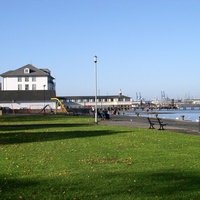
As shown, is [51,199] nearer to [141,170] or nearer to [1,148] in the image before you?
[141,170]

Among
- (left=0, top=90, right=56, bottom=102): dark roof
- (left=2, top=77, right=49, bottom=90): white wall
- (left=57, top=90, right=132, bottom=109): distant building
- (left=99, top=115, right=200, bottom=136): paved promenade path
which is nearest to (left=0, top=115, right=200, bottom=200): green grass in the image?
(left=99, top=115, right=200, bottom=136): paved promenade path

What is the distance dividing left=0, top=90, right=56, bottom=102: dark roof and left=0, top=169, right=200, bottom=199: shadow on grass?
325 ft

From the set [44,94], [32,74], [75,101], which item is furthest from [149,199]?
[75,101]

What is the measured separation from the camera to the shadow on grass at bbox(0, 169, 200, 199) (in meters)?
8.26

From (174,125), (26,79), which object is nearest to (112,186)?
(174,125)

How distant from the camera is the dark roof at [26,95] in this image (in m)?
110

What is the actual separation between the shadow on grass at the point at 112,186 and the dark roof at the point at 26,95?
99.1 m

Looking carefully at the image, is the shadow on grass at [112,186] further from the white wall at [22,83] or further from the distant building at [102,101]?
the distant building at [102,101]

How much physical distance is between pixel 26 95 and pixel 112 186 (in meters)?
105

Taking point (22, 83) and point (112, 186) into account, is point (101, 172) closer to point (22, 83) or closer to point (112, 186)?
point (112, 186)

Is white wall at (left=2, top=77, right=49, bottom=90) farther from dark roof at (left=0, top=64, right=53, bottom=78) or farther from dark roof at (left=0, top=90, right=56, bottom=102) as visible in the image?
dark roof at (left=0, top=90, right=56, bottom=102)

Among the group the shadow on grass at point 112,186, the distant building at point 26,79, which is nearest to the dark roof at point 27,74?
the distant building at point 26,79

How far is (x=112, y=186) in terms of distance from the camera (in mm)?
9047

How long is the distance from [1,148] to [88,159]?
5.53 meters
